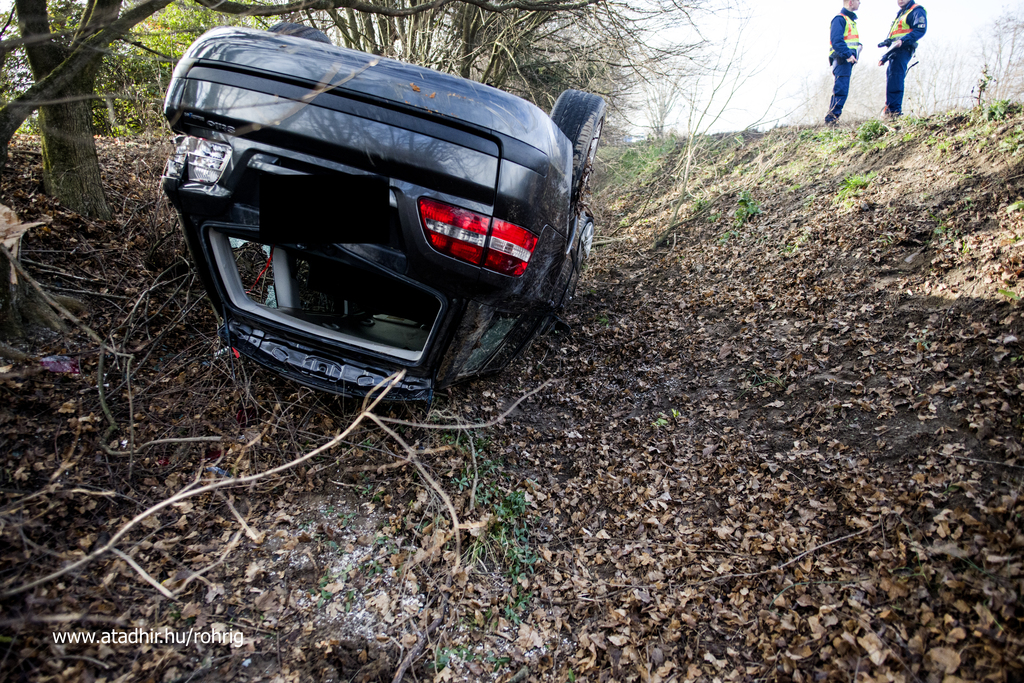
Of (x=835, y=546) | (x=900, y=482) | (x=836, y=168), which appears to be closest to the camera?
(x=835, y=546)

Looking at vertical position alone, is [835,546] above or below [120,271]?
below

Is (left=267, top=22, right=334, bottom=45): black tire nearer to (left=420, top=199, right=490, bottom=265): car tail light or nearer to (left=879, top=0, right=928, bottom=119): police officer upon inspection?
(left=420, top=199, right=490, bottom=265): car tail light

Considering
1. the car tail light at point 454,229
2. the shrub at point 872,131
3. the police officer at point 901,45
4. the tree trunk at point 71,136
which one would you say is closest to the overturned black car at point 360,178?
the car tail light at point 454,229

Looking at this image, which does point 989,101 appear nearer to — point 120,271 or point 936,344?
point 936,344

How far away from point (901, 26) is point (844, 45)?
0.85m

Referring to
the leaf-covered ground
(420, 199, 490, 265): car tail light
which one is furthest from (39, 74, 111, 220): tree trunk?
(420, 199, 490, 265): car tail light

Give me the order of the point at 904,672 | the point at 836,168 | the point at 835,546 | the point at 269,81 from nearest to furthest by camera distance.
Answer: the point at 904,672 → the point at 269,81 → the point at 835,546 → the point at 836,168

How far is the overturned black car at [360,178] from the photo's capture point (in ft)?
7.09

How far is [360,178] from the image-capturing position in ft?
7.23

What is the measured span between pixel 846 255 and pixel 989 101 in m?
3.09

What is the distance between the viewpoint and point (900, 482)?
8.88 feet

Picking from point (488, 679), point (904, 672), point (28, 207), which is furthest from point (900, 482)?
point (28, 207)

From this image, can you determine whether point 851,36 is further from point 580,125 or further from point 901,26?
point 580,125

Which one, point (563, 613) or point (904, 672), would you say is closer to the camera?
point (904, 672)
